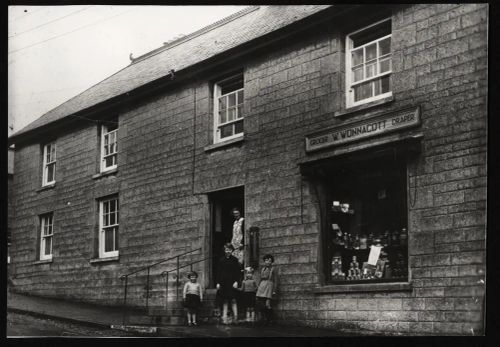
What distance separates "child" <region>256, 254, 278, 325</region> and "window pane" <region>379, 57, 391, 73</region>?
11.8ft

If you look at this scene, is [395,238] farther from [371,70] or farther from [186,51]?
[186,51]

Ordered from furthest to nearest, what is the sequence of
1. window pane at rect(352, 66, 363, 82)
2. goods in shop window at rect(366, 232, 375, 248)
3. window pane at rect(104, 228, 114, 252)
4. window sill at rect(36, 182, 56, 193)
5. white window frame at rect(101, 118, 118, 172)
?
1. window sill at rect(36, 182, 56, 193)
2. white window frame at rect(101, 118, 118, 172)
3. window pane at rect(104, 228, 114, 252)
4. window pane at rect(352, 66, 363, 82)
5. goods in shop window at rect(366, 232, 375, 248)

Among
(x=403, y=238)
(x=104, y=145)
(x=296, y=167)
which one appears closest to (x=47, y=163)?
(x=104, y=145)

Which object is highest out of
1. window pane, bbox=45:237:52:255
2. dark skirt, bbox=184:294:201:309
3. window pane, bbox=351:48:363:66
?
window pane, bbox=351:48:363:66

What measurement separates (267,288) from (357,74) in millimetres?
3802

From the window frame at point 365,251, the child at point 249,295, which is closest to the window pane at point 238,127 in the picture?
the window frame at point 365,251

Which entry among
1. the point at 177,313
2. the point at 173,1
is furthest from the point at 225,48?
the point at 177,313

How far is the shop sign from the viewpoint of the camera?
1082cm

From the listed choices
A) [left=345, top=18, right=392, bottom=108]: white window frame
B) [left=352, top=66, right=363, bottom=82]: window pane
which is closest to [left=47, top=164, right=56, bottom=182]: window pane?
[left=345, top=18, right=392, bottom=108]: white window frame

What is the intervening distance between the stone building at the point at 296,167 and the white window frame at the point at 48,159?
0.04 meters

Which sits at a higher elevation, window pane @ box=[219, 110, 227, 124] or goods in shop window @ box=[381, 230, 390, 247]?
window pane @ box=[219, 110, 227, 124]

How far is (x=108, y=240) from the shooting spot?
49.8 ft

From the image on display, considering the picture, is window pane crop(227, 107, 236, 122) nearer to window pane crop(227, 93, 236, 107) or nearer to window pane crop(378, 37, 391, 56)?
window pane crop(227, 93, 236, 107)

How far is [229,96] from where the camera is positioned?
45.7 ft
